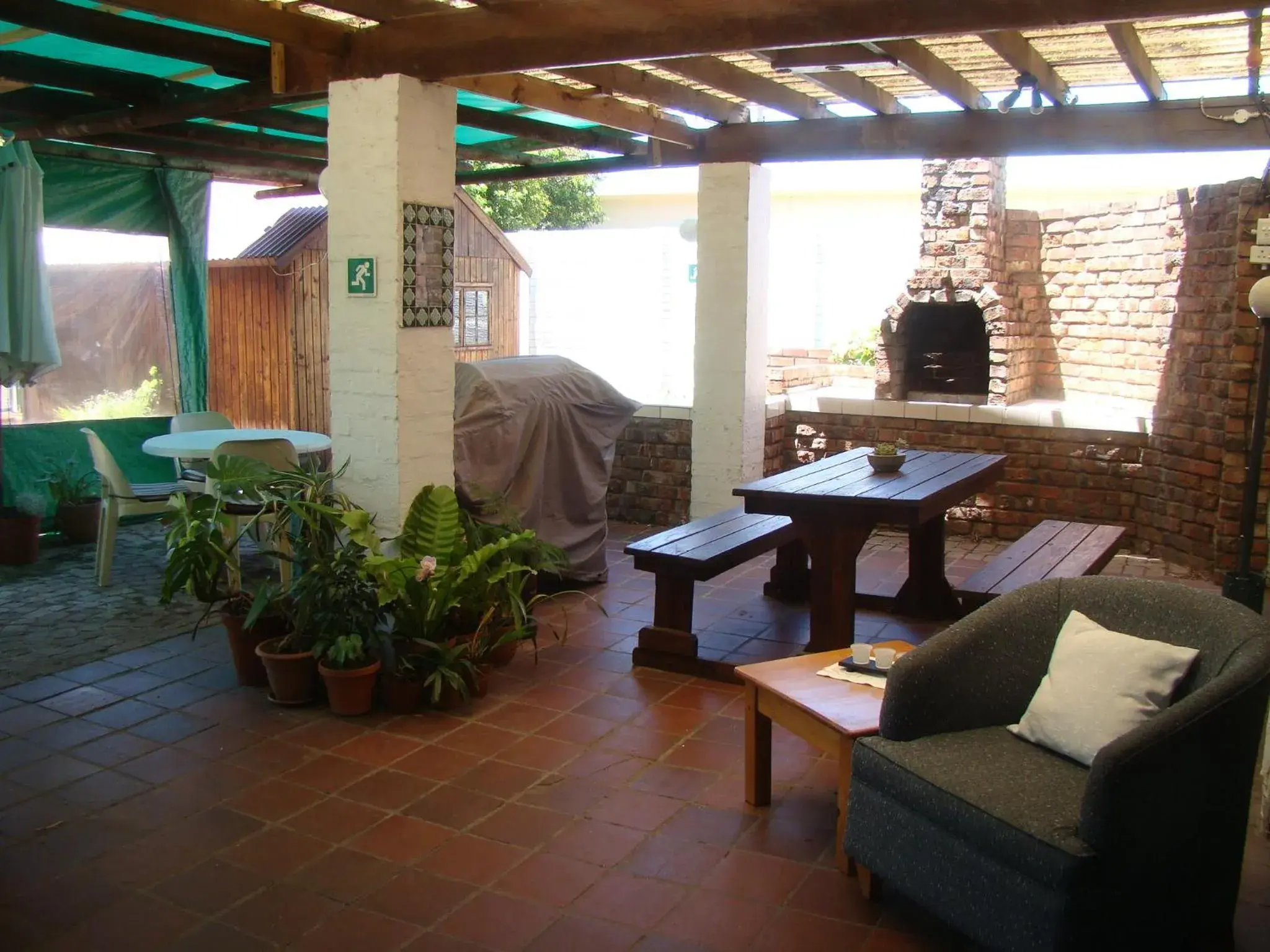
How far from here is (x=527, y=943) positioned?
292cm

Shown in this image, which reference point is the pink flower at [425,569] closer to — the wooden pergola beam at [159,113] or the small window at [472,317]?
the wooden pergola beam at [159,113]

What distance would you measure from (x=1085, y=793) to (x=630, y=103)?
5378mm

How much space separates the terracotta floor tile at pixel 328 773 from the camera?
12.6 feet

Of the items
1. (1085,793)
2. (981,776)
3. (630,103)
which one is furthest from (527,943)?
(630,103)

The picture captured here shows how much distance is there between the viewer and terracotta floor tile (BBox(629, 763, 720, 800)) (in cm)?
383

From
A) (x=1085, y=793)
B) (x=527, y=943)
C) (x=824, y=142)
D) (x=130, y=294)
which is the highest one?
(x=824, y=142)

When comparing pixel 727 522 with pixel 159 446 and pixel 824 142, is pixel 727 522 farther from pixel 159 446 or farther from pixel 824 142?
pixel 159 446

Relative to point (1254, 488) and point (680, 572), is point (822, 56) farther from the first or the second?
point (1254, 488)

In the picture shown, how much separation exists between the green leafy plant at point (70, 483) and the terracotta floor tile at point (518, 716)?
14.0ft

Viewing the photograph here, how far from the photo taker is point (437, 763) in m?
4.04

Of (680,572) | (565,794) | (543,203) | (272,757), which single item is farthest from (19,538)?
(543,203)

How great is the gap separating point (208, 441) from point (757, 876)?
14.0 feet

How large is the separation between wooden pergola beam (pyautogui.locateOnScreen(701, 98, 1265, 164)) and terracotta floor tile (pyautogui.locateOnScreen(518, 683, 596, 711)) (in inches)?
148

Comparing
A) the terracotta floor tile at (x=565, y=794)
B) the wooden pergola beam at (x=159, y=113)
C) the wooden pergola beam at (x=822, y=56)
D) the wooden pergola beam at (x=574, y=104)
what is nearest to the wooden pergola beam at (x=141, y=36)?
the wooden pergola beam at (x=159, y=113)
